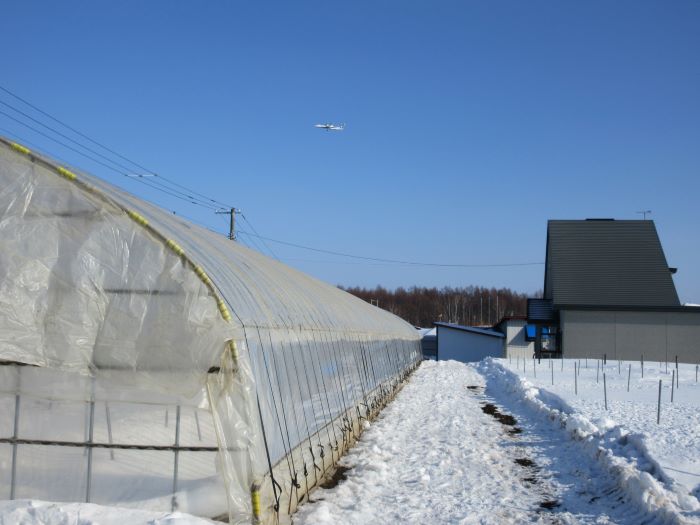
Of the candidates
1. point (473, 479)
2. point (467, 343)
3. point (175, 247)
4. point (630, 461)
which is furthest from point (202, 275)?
point (467, 343)

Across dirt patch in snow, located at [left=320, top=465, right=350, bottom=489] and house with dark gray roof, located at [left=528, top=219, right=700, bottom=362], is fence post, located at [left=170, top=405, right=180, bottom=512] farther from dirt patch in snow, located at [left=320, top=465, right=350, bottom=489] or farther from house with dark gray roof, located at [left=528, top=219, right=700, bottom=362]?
house with dark gray roof, located at [left=528, top=219, right=700, bottom=362]

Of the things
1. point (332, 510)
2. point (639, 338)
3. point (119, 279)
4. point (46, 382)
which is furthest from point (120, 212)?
point (639, 338)

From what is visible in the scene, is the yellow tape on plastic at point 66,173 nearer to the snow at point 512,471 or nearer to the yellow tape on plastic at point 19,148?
the yellow tape on plastic at point 19,148

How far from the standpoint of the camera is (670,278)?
41781mm

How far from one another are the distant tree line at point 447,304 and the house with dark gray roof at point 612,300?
7357 centimetres

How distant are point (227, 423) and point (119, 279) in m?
1.71

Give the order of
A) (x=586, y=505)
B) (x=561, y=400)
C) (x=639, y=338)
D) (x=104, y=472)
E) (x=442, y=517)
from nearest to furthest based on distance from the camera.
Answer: (x=104, y=472) < (x=442, y=517) < (x=586, y=505) < (x=561, y=400) < (x=639, y=338)

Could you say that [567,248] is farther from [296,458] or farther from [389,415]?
[296,458]

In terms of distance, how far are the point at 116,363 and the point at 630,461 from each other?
7.01 meters

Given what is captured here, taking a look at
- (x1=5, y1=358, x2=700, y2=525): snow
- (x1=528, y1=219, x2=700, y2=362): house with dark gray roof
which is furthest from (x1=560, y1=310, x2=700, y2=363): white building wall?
(x1=5, y1=358, x2=700, y2=525): snow

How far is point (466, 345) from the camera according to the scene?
51.3 m

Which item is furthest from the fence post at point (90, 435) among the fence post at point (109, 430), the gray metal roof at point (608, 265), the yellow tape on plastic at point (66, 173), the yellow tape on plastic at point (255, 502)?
the gray metal roof at point (608, 265)

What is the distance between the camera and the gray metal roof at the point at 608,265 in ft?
133

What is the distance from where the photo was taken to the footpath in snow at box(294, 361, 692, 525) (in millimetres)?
7719
